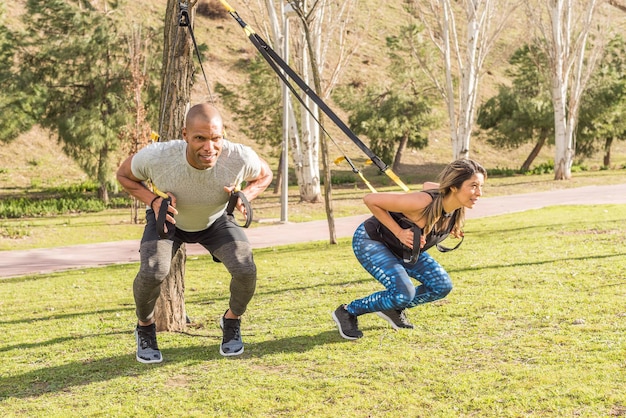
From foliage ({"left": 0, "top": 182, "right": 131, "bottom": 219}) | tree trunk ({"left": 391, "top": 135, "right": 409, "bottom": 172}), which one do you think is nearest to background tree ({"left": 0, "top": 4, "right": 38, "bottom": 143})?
foliage ({"left": 0, "top": 182, "right": 131, "bottom": 219})

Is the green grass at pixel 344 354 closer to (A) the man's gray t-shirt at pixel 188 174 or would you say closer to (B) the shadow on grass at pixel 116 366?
(B) the shadow on grass at pixel 116 366

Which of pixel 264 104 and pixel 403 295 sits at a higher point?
pixel 264 104

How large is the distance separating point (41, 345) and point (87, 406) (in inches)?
78.0

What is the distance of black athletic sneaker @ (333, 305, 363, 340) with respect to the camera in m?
5.81

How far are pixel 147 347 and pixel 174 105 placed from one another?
2.12 metres

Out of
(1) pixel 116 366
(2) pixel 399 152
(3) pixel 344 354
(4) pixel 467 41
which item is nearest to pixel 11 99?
(4) pixel 467 41

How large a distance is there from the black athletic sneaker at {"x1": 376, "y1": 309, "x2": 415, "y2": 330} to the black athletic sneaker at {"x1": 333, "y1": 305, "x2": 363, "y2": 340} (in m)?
0.22

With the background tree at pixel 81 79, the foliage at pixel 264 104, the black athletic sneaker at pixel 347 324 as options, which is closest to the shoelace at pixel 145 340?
the black athletic sneaker at pixel 347 324

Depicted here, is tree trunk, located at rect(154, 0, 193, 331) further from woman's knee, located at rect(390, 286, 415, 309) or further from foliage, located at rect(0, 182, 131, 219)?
foliage, located at rect(0, 182, 131, 219)

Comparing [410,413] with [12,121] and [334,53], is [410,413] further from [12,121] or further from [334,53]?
[334,53]

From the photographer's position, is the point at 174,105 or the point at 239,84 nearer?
the point at 174,105

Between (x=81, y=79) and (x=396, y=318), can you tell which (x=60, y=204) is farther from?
(x=396, y=318)

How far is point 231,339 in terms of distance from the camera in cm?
554

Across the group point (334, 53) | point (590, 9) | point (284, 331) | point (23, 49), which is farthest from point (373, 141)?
point (284, 331)
